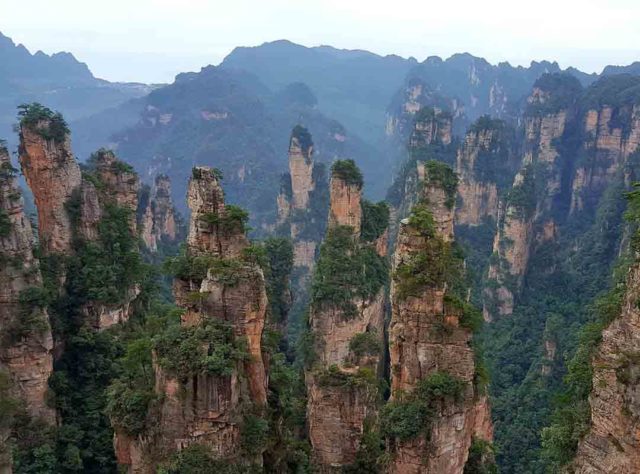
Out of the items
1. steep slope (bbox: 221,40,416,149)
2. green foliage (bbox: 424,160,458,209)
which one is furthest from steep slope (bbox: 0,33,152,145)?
green foliage (bbox: 424,160,458,209)

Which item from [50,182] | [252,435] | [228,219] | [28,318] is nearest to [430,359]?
[252,435]

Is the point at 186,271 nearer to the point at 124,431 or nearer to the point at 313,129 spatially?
the point at 124,431

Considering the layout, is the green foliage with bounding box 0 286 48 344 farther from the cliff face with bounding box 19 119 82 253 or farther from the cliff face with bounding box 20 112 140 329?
the cliff face with bounding box 19 119 82 253

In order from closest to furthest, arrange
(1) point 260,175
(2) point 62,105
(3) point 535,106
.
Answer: (3) point 535,106 → (1) point 260,175 → (2) point 62,105

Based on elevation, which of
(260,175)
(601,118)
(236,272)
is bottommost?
(260,175)

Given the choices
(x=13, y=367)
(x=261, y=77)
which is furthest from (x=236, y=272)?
(x=261, y=77)

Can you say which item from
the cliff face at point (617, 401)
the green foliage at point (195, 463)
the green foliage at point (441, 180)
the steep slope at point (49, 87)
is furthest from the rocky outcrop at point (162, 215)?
the steep slope at point (49, 87)

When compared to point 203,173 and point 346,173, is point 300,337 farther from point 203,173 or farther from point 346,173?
point 203,173
